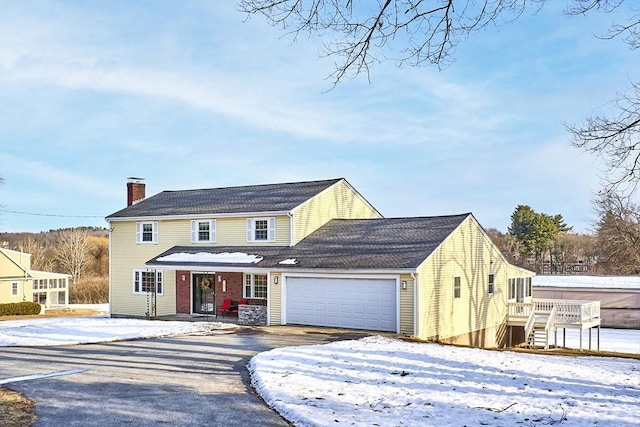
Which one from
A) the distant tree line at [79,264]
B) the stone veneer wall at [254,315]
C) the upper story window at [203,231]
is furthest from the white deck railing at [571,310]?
the distant tree line at [79,264]

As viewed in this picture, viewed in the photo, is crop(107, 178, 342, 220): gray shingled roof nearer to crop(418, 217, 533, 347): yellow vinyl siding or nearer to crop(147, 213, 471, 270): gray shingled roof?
crop(147, 213, 471, 270): gray shingled roof

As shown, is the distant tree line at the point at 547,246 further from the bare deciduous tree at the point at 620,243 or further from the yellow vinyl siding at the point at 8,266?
the yellow vinyl siding at the point at 8,266

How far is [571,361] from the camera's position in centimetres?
1530

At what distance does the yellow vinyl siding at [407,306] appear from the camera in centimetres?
2142

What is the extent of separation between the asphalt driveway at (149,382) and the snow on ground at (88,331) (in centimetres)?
110

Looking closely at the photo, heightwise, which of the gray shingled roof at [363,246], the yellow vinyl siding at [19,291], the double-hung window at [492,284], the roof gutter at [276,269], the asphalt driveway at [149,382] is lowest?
the yellow vinyl siding at [19,291]

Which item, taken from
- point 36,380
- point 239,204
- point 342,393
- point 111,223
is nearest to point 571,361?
point 342,393

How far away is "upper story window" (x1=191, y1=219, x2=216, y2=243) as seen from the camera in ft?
93.7

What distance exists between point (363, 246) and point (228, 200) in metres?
8.58

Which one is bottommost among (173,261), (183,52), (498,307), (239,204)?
(498,307)

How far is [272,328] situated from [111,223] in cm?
1316

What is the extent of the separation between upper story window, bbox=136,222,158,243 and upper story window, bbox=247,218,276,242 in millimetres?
5633

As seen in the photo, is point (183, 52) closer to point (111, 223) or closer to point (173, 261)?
point (173, 261)

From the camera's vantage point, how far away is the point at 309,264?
2341 cm
